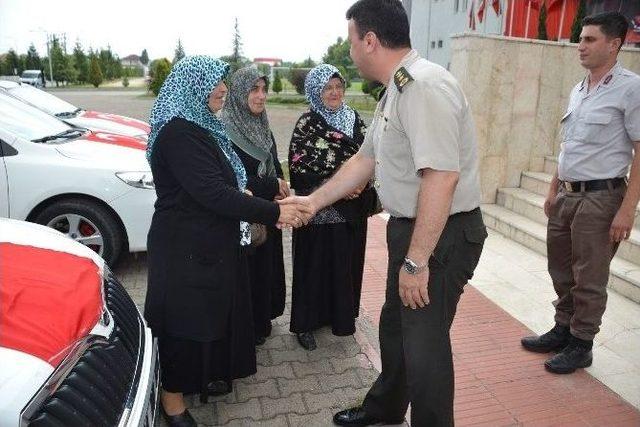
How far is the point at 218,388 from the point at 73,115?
20.5 feet

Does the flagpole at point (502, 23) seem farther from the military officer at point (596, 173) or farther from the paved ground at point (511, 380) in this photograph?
the military officer at point (596, 173)

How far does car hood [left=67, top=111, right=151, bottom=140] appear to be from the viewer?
23.1 feet

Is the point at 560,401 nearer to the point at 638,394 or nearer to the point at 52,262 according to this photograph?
the point at 638,394

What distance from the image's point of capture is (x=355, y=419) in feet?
8.66

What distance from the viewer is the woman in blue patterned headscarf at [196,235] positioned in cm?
220

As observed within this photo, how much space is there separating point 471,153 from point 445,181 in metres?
0.26

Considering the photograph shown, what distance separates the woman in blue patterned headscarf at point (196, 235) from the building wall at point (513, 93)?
4.02 meters

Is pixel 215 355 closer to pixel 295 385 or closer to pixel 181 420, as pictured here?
pixel 181 420

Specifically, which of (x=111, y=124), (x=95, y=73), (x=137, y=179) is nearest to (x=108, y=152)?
(x=137, y=179)

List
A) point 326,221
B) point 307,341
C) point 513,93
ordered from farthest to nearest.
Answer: point 513,93 < point 307,341 < point 326,221

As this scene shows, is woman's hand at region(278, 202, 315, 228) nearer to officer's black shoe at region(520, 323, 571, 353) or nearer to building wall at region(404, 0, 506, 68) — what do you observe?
officer's black shoe at region(520, 323, 571, 353)

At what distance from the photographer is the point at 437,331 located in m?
2.12

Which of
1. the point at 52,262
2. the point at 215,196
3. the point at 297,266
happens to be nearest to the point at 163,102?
the point at 215,196

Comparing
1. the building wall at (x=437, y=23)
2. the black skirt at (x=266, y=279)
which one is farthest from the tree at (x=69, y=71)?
the black skirt at (x=266, y=279)
